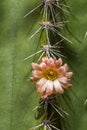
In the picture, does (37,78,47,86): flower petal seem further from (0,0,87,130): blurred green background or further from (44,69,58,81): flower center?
(0,0,87,130): blurred green background

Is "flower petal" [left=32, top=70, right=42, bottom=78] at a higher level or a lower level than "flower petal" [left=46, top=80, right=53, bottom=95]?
higher

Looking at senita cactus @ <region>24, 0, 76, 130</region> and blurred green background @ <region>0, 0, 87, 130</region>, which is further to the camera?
blurred green background @ <region>0, 0, 87, 130</region>

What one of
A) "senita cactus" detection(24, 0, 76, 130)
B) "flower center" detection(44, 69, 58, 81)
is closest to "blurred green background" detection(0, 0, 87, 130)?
"senita cactus" detection(24, 0, 76, 130)

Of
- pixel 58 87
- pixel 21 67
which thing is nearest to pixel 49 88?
pixel 58 87

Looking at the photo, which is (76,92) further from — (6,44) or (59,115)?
(6,44)

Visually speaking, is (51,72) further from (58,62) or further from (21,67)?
(21,67)

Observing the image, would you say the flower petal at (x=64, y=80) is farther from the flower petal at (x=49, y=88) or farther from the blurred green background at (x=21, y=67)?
the blurred green background at (x=21, y=67)

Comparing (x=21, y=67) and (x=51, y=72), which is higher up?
(x=21, y=67)

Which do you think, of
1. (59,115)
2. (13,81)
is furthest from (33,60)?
(59,115)
